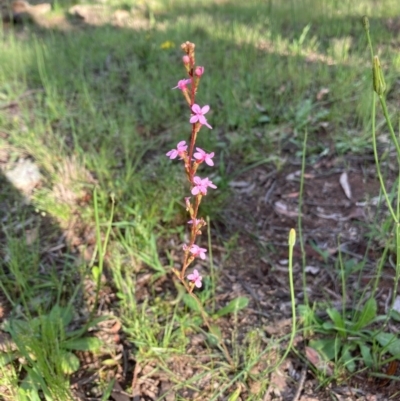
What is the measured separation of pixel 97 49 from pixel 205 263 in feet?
9.21

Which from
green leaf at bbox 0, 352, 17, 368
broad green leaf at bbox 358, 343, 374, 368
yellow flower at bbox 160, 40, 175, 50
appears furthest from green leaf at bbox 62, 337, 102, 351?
yellow flower at bbox 160, 40, 175, 50

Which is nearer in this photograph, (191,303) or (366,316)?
(366,316)

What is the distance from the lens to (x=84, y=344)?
146cm

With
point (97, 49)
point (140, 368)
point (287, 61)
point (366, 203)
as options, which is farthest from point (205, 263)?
point (97, 49)

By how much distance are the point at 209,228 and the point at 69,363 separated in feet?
2.36

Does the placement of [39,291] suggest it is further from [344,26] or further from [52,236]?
[344,26]

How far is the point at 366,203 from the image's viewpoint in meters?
2.00

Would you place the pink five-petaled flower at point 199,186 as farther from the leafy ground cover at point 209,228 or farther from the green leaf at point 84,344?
the green leaf at point 84,344

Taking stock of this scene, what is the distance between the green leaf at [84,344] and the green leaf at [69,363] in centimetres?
3

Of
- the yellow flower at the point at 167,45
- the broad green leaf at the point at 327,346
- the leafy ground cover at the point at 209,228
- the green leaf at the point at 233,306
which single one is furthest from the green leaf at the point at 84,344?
the yellow flower at the point at 167,45

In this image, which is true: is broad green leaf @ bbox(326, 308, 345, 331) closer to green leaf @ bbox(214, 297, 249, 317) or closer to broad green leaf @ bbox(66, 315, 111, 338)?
green leaf @ bbox(214, 297, 249, 317)

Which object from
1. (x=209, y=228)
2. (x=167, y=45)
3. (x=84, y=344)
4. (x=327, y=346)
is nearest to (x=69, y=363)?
(x=84, y=344)

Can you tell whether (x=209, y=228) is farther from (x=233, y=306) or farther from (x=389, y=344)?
(x=389, y=344)

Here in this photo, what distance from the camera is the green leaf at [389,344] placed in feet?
4.39
